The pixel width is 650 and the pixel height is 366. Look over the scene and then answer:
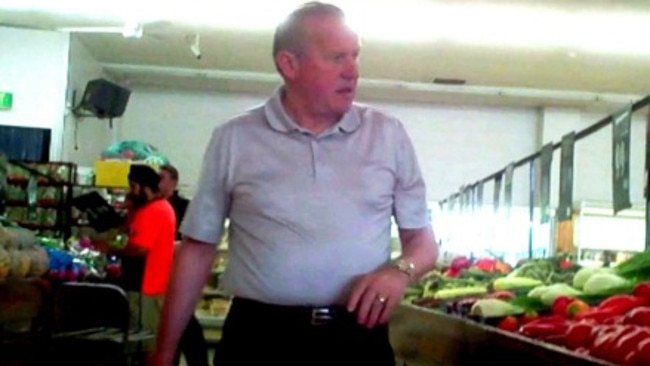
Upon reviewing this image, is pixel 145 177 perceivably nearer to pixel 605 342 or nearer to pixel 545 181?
pixel 545 181

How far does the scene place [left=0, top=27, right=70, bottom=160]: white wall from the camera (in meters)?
10.3

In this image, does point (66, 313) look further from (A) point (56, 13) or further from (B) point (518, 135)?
(B) point (518, 135)

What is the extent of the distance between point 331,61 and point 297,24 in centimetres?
11

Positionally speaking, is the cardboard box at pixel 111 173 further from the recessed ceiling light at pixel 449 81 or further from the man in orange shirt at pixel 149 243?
the recessed ceiling light at pixel 449 81

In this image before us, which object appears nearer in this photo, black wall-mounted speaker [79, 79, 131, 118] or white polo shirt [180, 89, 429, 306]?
white polo shirt [180, 89, 429, 306]

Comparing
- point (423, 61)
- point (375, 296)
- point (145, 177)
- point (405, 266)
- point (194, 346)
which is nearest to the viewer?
point (375, 296)

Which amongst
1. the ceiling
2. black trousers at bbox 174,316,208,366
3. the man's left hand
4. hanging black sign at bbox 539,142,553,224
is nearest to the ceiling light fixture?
the ceiling

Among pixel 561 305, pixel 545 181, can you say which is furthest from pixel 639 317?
pixel 545 181

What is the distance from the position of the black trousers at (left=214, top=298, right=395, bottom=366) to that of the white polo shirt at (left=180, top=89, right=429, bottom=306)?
1.4 inches

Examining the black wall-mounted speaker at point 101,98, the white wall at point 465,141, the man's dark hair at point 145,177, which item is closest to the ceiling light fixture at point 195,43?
the black wall-mounted speaker at point 101,98

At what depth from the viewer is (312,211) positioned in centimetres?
208

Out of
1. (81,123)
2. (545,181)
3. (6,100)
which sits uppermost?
(6,100)

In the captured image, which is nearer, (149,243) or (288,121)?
(288,121)

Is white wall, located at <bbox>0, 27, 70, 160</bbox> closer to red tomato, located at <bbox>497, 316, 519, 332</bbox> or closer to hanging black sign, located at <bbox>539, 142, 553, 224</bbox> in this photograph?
hanging black sign, located at <bbox>539, 142, 553, 224</bbox>
